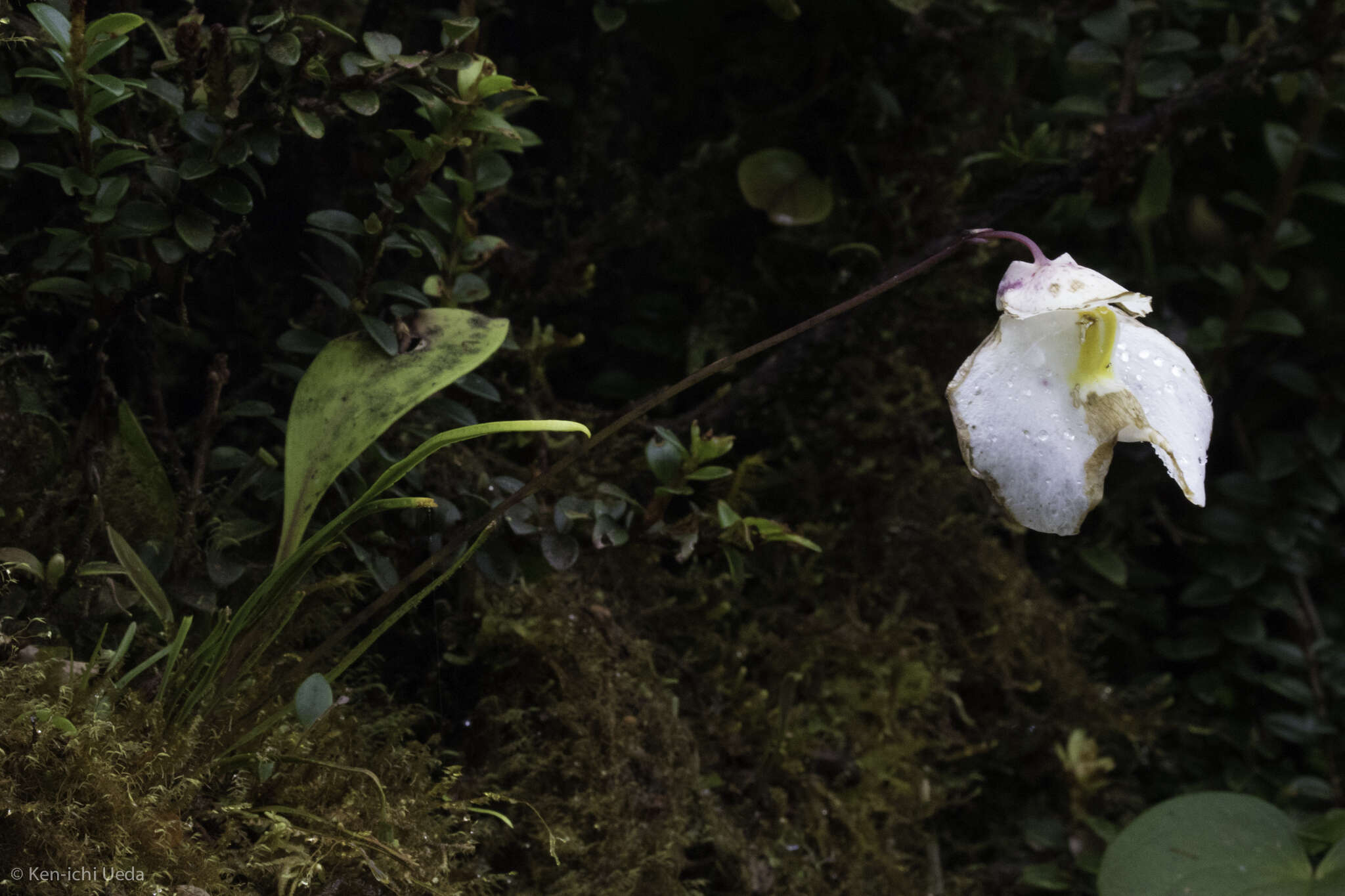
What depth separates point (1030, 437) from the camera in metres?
0.62

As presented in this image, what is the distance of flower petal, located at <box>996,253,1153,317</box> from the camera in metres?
0.61

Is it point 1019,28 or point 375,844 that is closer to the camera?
point 375,844

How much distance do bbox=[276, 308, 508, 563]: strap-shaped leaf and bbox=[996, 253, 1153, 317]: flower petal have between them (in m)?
0.42

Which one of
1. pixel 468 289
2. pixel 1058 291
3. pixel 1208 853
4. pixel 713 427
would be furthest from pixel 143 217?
pixel 1208 853

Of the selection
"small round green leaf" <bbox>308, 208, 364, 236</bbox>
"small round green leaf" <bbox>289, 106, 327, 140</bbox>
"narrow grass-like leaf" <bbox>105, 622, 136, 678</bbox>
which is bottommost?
"narrow grass-like leaf" <bbox>105, 622, 136, 678</bbox>

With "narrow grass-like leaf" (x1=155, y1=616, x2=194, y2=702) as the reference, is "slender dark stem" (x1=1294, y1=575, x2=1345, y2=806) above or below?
below

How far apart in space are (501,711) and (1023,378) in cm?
57

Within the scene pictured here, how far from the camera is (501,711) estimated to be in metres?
0.89

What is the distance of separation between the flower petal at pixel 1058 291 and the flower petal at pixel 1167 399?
0.03 metres

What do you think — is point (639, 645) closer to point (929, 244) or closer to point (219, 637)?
point (219, 637)

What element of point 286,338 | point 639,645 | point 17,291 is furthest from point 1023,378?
point 17,291

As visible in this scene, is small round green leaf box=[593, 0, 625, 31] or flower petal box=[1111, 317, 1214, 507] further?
small round green leaf box=[593, 0, 625, 31]

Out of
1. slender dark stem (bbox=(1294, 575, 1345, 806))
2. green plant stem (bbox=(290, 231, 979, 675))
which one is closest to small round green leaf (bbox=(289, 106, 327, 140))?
green plant stem (bbox=(290, 231, 979, 675))

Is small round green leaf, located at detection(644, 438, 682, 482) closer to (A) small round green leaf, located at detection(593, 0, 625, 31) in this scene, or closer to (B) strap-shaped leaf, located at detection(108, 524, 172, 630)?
(B) strap-shaped leaf, located at detection(108, 524, 172, 630)
